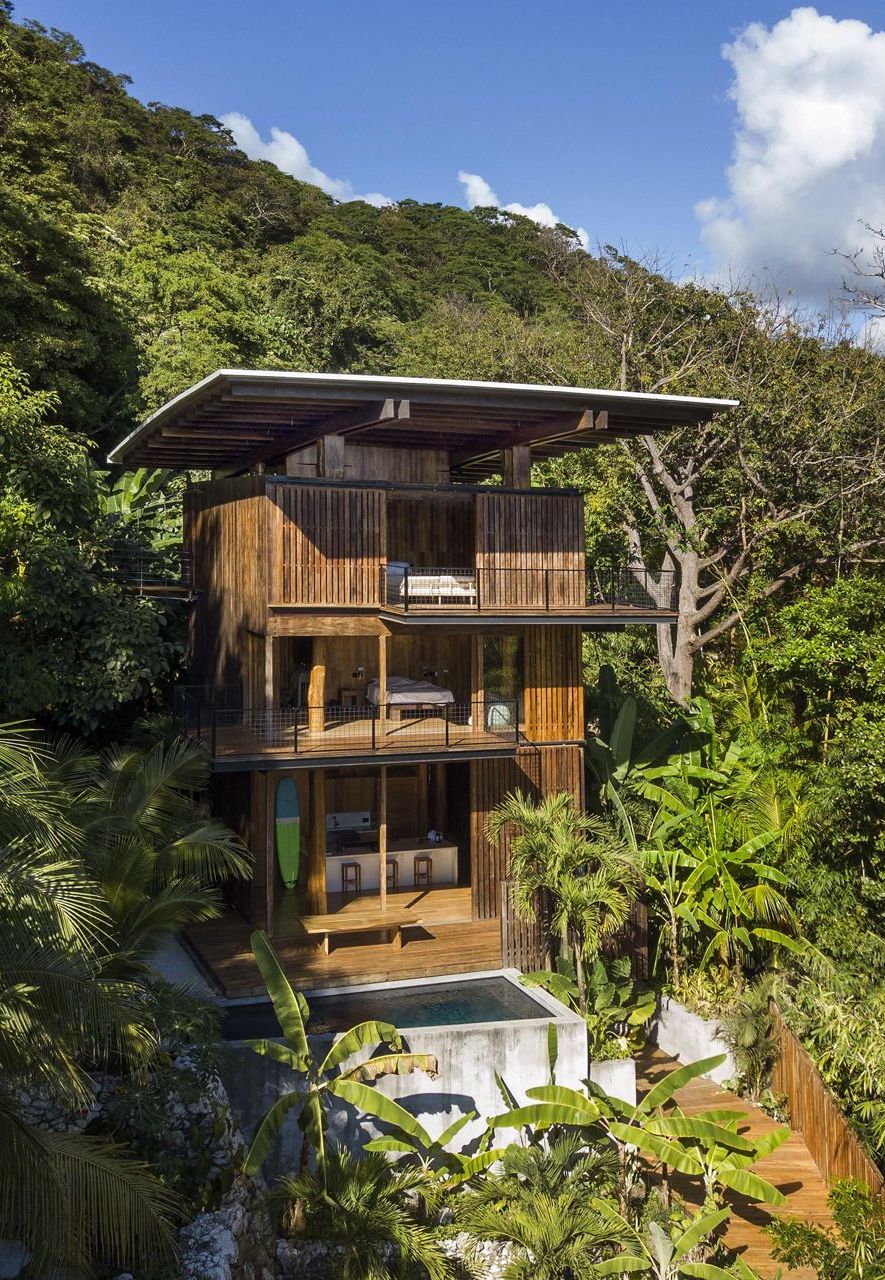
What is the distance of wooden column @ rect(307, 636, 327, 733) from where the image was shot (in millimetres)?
17531

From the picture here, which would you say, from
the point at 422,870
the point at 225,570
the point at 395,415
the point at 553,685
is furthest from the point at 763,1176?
the point at 225,570

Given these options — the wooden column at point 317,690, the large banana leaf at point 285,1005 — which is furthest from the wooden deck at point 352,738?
the large banana leaf at point 285,1005

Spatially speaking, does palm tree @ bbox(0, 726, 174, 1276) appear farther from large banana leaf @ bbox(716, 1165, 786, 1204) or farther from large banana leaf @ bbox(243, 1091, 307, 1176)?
large banana leaf @ bbox(716, 1165, 786, 1204)

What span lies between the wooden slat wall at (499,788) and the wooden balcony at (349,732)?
61 cm

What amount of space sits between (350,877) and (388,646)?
4.02m

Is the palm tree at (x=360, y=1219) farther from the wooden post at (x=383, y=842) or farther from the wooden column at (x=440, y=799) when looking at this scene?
the wooden column at (x=440, y=799)

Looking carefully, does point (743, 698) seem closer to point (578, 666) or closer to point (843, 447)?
point (578, 666)

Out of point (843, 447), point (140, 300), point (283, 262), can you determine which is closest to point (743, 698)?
point (843, 447)

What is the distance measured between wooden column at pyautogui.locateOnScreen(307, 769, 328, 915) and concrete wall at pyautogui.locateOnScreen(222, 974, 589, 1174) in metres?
4.26

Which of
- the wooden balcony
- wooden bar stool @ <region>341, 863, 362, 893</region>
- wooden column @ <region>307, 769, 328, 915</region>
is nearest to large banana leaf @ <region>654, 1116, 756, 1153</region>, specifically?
the wooden balcony

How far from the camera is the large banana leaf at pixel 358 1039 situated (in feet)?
41.2

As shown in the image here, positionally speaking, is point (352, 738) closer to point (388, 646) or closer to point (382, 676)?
point (382, 676)

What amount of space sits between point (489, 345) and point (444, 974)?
25.7m

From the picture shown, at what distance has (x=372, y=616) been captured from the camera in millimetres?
17609
